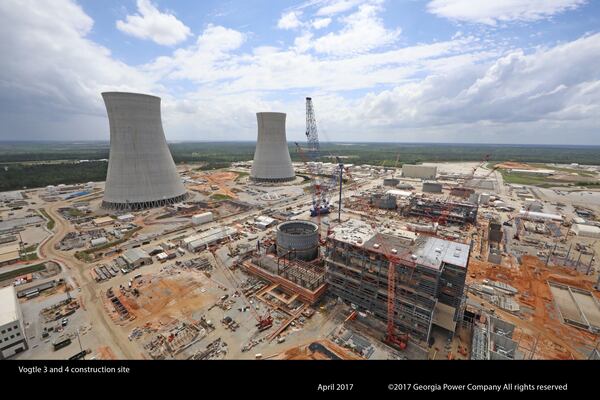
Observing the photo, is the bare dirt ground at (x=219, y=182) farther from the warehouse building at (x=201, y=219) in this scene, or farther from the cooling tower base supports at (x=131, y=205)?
the cooling tower base supports at (x=131, y=205)

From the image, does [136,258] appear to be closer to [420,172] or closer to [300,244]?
[300,244]

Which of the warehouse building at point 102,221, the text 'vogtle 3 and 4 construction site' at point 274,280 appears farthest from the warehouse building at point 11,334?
the warehouse building at point 102,221

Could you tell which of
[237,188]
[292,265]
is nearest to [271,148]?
[237,188]

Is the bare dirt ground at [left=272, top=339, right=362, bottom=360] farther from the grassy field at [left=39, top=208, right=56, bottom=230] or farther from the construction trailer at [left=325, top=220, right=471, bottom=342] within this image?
the grassy field at [left=39, top=208, right=56, bottom=230]

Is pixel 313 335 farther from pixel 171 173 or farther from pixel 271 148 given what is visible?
pixel 271 148

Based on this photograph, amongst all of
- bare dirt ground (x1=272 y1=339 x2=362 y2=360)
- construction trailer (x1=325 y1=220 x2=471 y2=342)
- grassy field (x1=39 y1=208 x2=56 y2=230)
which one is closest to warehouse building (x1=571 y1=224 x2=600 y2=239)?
construction trailer (x1=325 y1=220 x2=471 y2=342)

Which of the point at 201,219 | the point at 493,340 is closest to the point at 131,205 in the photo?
the point at 201,219
